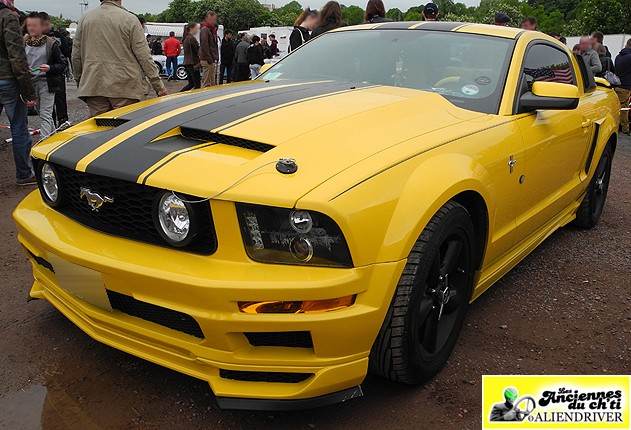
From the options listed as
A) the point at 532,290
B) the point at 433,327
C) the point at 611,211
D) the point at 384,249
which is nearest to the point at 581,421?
the point at 433,327

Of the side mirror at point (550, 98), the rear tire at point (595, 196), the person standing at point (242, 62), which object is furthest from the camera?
the person standing at point (242, 62)

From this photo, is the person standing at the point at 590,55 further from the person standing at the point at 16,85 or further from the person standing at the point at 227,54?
the person standing at the point at 227,54

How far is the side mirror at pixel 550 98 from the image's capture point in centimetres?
286

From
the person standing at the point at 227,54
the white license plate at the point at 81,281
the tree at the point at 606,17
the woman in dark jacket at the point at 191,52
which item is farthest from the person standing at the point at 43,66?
the tree at the point at 606,17

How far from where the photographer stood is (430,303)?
2.26 m

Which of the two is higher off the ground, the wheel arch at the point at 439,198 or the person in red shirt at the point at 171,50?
the wheel arch at the point at 439,198

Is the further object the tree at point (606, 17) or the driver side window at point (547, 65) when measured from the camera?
the tree at point (606, 17)

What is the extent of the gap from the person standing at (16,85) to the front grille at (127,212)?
10.4 feet

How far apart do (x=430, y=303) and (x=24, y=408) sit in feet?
5.33

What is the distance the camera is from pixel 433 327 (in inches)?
91.7

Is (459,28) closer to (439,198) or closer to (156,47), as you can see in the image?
(439,198)

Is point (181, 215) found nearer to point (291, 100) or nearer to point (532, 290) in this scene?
point (291, 100)

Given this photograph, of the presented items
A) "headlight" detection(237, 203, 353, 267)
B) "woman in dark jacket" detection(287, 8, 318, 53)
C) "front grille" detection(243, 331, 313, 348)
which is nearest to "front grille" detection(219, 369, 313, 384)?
"front grille" detection(243, 331, 313, 348)

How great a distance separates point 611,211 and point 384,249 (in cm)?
414
